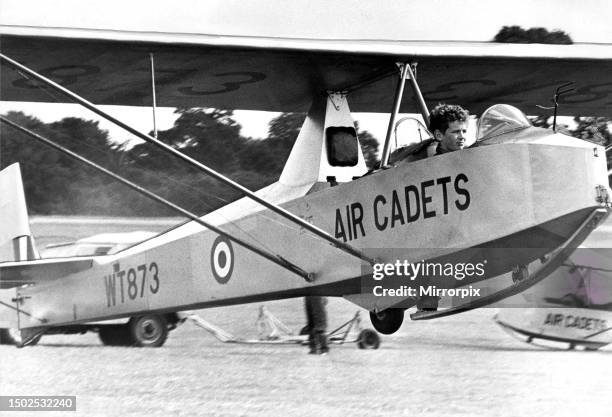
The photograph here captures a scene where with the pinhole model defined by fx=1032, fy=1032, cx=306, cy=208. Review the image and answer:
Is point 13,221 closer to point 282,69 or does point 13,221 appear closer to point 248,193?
point 282,69

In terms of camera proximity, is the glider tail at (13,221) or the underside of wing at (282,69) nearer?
the underside of wing at (282,69)

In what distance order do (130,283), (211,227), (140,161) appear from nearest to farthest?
(211,227) < (130,283) < (140,161)

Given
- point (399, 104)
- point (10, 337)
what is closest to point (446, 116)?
point (399, 104)

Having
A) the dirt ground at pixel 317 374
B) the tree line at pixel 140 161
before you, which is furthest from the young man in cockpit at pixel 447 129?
the tree line at pixel 140 161

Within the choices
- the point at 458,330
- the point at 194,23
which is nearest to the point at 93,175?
the point at 194,23

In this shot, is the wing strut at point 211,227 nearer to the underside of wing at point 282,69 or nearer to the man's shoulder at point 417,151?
the underside of wing at point 282,69

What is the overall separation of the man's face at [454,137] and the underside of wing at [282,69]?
862 millimetres

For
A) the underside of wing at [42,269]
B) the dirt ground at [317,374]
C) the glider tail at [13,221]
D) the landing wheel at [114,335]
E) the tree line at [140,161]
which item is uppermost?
the tree line at [140,161]

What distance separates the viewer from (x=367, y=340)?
25.3ft

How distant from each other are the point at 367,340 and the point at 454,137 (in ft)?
8.51

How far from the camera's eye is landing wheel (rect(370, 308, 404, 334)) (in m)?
6.00

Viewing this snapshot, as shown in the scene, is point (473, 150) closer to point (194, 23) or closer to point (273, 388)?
point (273, 388)

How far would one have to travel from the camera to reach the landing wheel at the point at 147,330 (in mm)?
7848

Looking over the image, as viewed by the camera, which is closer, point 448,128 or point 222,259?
point 448,128
